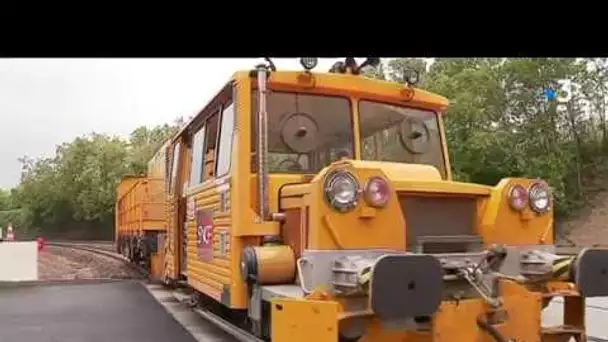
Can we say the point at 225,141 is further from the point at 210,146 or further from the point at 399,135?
the point at 399,135

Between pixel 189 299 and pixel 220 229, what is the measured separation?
4.09 m

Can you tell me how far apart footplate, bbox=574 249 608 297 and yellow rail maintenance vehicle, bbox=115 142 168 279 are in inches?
290

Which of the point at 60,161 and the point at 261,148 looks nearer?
the point at 261,148

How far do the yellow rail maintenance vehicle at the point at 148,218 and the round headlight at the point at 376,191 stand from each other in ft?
21.9

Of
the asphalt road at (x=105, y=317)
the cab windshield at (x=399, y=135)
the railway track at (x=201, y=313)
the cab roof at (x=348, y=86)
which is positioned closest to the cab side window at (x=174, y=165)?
the railway track at (x=201, y=313)

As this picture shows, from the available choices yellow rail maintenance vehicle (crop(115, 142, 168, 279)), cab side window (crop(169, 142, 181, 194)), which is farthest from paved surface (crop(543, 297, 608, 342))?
yellow rail maintenance vehicle (crop(115, 142, 168, 279))

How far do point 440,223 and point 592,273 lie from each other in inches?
43.9

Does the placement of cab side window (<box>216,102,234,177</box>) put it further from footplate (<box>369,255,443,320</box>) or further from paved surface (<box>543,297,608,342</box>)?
paved surface (<box>543,297,608,342</box>)

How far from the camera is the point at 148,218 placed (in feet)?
48.2

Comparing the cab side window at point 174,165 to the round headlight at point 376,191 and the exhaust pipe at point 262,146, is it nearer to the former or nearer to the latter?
the exhaust pipe at point 262,146

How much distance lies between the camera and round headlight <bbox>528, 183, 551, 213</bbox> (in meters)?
5.98

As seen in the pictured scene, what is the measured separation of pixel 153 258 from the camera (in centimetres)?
1506
